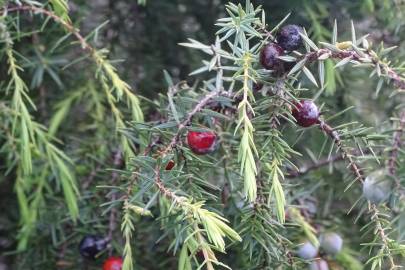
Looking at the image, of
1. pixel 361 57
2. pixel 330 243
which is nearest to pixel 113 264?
pixel 330 243

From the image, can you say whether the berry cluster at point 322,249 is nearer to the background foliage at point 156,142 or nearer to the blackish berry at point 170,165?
the background foliage at point 156,142

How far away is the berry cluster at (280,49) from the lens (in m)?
0.67

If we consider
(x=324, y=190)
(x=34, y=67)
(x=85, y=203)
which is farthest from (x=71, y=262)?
(x=324, y=190)

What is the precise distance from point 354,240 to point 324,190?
107 mm

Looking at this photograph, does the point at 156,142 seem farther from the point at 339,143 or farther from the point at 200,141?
the point at 339,143

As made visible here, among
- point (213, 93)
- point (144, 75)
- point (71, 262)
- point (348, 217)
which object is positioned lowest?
point (348, 217)

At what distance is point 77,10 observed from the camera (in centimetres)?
108

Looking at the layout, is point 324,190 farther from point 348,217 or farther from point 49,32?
point 49,32

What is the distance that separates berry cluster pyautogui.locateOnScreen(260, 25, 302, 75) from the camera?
666 mm

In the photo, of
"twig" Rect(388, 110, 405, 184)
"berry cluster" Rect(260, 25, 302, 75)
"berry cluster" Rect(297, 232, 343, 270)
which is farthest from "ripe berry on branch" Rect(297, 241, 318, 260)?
"berry cluster" Rect(260, 25, 302, 75)

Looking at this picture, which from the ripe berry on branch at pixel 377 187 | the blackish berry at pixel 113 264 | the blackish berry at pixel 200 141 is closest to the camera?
the ripe berry on branch at pixel 377 187

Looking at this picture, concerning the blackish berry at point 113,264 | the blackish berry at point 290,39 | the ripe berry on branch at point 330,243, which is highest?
the blackish berry at point 290,39

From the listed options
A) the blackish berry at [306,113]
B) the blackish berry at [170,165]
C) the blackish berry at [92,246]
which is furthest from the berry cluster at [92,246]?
the blackish berry at [306,113]

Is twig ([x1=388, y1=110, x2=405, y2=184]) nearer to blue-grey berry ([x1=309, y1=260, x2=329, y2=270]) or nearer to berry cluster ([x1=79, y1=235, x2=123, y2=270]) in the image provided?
blue-grey berry ([x1=309, y1=260, x2=329, y2=270])
